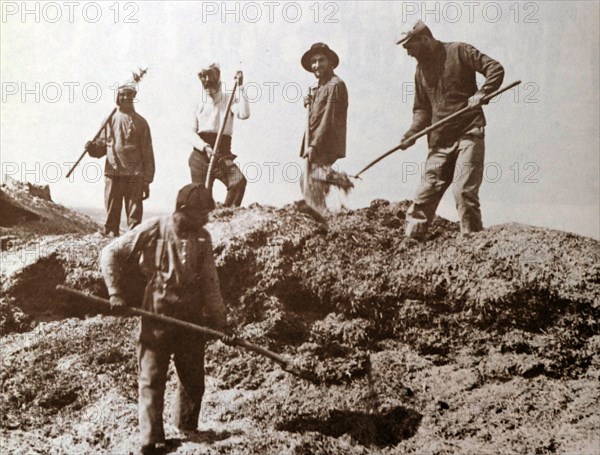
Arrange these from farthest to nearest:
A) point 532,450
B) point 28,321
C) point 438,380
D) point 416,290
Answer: point 28,321
point 416,290
point 438,380
point 532,450

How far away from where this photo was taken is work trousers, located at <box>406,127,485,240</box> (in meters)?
6.52

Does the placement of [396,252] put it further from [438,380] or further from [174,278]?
[174,278]

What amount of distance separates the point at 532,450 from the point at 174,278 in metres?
2.94

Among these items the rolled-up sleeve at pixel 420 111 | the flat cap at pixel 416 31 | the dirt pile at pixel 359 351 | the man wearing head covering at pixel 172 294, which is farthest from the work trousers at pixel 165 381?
the flat cap at pixel 416 31

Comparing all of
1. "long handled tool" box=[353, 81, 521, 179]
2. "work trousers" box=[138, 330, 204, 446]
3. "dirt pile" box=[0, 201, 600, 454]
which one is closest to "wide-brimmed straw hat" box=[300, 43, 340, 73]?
"long handled tool" box=[353, 81, 521, 179]

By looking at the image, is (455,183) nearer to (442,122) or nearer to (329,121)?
(442,122)

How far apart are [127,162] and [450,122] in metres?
3.18

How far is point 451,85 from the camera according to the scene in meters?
6.62

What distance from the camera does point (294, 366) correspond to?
592 cm

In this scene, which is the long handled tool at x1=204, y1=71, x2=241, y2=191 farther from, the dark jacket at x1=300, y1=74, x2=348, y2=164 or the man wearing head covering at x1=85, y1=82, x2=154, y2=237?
the dark jacket at x1=300, y1=74, x2=348, y2=164

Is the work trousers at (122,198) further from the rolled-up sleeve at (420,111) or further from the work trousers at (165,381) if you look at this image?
the rolled-up sleeve at (420,111)

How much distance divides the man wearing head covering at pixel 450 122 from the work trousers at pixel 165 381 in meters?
2.26

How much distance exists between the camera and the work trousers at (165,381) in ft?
18.1

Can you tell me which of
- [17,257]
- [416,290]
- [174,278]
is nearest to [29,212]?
[17,257]
